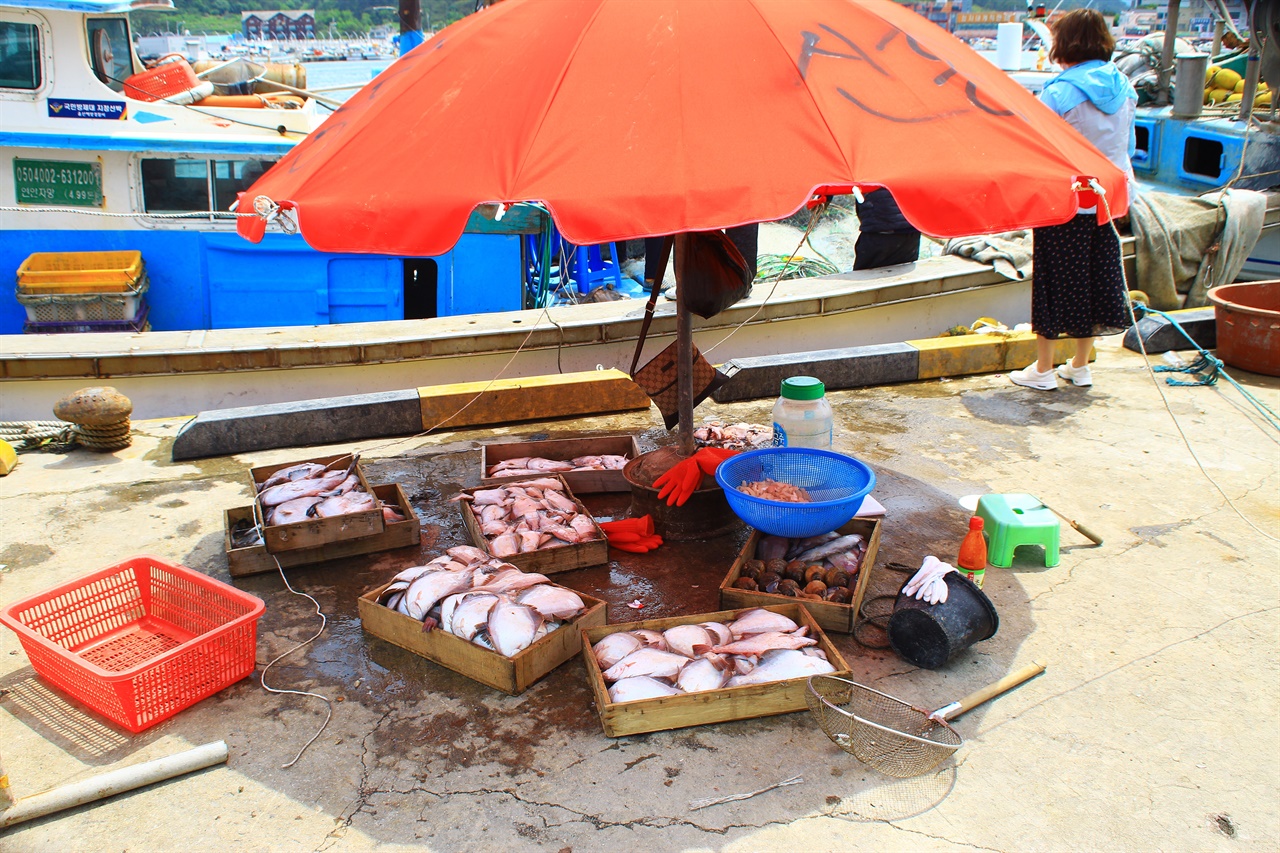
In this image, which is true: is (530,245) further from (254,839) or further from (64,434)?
(254,839)

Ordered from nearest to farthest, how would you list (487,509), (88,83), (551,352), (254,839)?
(254,839), (487,509), (551,352), (88,83)

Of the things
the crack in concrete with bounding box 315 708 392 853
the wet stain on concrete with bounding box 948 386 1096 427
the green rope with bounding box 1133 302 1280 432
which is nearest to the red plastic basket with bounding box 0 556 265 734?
the crack in concrete with bounding box 315 708 392 853

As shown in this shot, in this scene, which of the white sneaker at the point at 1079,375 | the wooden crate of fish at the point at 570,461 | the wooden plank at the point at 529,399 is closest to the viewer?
the wooden crate of fish at the point at 570,461

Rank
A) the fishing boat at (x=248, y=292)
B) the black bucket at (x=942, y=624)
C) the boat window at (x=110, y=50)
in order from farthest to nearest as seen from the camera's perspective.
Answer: the boat window at (x=110, y=50), the fishing boat at (x=248, y=292), the black bucket at (x=942, y=624)

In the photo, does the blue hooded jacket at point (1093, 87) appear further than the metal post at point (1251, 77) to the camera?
No

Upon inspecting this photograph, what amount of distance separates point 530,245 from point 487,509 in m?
8.10

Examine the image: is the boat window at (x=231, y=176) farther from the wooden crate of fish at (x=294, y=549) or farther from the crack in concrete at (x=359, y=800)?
the crack in concrete at (x=359, y=800)

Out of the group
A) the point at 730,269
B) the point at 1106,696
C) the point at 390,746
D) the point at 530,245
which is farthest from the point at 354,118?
the point at 530,245

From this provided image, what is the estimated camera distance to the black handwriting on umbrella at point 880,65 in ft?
12.1

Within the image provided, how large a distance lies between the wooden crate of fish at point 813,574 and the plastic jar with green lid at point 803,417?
83 cm

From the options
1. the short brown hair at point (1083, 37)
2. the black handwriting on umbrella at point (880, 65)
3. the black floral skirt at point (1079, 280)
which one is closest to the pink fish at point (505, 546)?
the black handwriting on umbrella at point (880, 65)

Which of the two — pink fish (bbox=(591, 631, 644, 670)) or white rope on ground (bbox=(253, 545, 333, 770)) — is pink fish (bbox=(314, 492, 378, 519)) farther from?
pink fish (bbox=(591, 631, 644, 670))

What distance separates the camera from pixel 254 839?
10.1ft

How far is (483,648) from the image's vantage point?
12.5 feet
